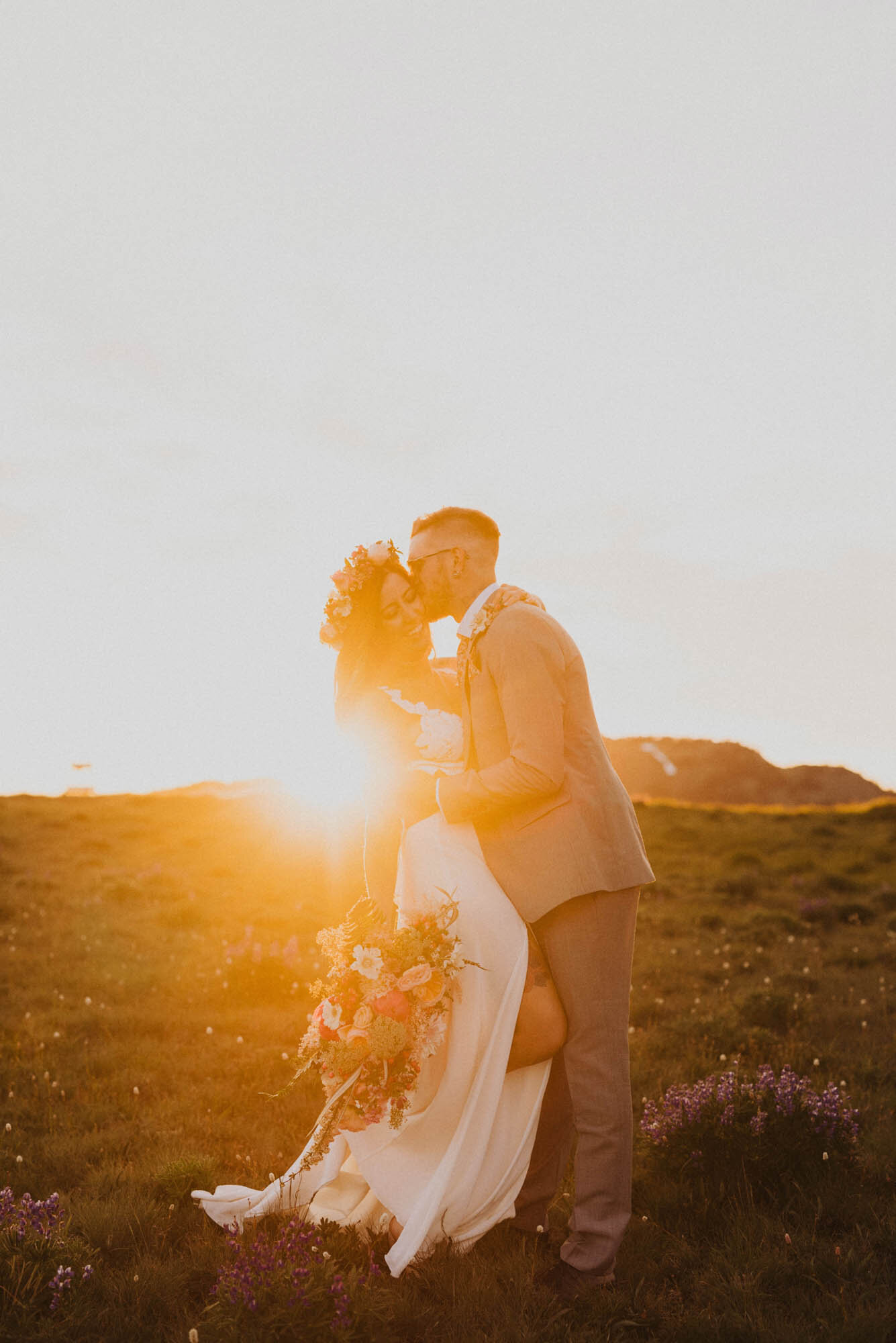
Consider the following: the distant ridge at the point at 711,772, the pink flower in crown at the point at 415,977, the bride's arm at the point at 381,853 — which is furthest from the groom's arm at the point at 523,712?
the distant ridge at the point at 711,772

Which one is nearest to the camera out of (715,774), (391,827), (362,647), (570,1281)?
(570,1281)

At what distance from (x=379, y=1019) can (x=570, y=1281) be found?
165cm

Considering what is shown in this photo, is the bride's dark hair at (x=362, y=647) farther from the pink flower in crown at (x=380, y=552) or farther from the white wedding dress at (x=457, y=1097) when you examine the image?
the white wedding dress at (x=457, y=1097)

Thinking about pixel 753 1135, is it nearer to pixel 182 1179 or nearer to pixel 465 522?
pixel 182 1179

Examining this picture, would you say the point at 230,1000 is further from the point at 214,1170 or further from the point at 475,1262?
the point at 475,1262

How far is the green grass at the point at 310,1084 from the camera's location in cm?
443

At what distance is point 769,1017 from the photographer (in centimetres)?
888

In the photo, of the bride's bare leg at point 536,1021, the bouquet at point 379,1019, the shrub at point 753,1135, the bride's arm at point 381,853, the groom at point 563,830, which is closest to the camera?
the bouquet at point 379,1019

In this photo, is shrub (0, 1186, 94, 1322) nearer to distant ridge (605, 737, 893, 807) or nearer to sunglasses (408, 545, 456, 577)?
sunglasses (408, 545, 456, 577)

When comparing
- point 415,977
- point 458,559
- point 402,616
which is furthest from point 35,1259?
point 458,559

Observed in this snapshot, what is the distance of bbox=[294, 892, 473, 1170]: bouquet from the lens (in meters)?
4.41

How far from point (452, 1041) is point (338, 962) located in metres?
0.72

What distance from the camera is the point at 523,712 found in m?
4.50

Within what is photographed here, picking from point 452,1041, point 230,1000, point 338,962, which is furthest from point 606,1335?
point 230,1000
